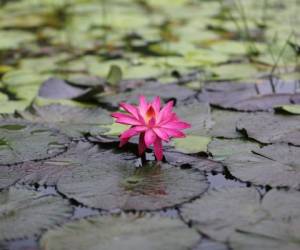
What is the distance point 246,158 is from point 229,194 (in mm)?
231

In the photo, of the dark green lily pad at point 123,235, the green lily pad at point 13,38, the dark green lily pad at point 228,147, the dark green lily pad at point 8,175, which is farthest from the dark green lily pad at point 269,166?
the green lily pad at point 13,38

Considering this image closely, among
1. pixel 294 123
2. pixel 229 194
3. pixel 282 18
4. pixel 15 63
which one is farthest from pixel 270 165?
pixel 282 18

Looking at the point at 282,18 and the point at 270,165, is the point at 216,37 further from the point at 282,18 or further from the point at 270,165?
the point at 270,165

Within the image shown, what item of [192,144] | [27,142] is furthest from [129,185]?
[27,142]

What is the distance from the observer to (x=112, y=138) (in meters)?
1.86

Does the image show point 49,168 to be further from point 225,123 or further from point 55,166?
point 225,123

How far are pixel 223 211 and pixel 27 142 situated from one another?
0.75 metres

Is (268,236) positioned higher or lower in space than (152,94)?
lower

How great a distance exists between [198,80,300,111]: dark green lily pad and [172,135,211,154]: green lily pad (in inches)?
12.5

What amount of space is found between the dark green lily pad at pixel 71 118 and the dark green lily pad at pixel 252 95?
17.7 inches

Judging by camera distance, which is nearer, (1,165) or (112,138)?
(1,165)

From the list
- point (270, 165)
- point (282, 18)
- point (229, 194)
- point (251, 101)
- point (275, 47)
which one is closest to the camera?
point (229, 194)

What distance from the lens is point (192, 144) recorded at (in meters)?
1.82

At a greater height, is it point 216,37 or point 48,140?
point 216,37
